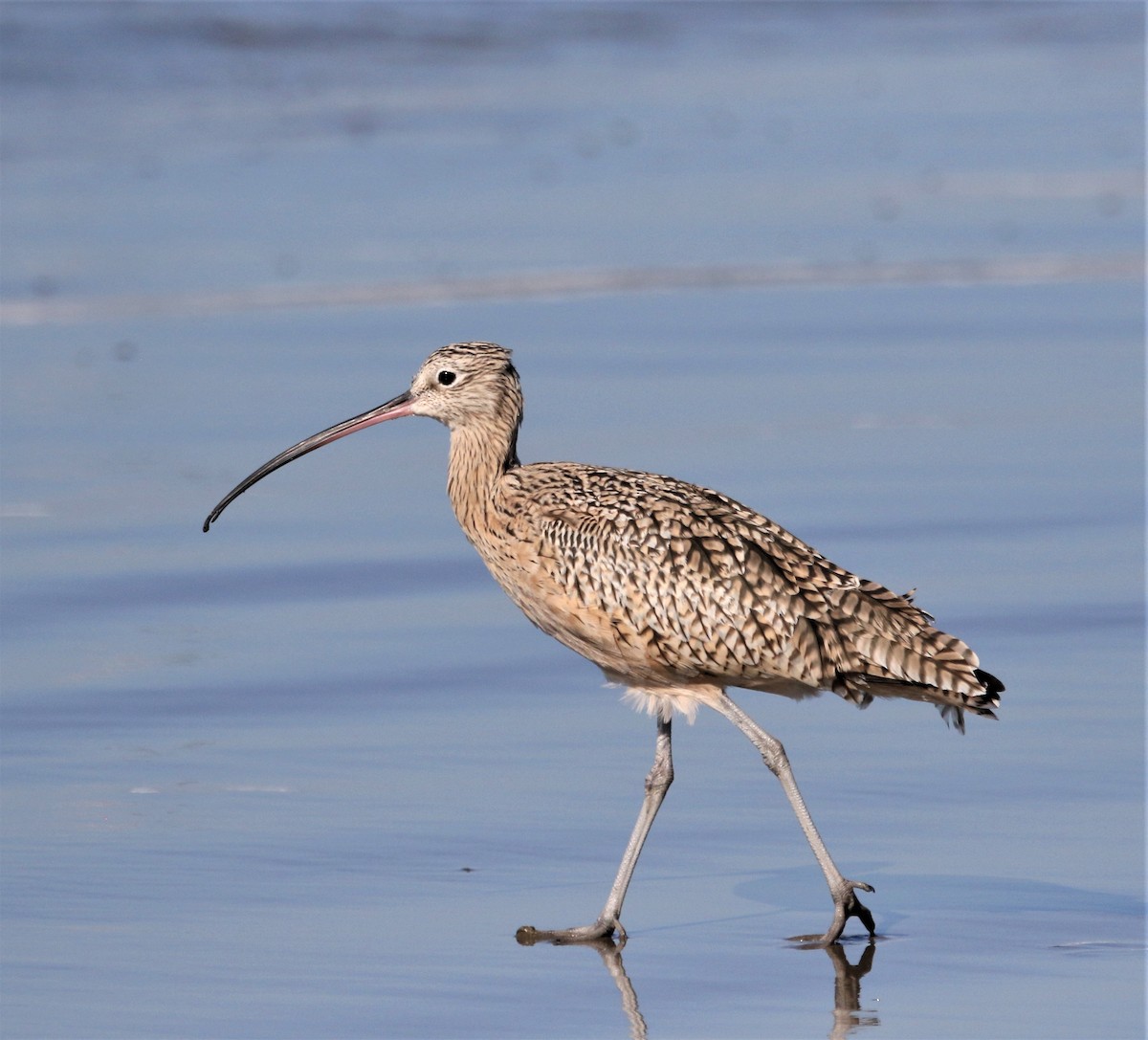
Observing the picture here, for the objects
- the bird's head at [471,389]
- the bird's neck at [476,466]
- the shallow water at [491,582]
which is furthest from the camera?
the bird's head at [471,389]

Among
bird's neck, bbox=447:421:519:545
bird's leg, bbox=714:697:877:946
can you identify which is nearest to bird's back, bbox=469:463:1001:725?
bird's leg, bbox=714:697:877:946

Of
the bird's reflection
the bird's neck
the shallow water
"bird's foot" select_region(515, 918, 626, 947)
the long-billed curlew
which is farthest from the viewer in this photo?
the bird's neck

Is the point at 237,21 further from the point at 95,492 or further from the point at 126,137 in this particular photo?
the point at 95,492

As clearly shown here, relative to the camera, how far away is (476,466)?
6.90 meters

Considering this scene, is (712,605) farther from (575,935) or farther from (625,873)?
(575,935)

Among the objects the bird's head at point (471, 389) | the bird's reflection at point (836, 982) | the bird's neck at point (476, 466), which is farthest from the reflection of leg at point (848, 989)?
the bird's head at point (471, 389)

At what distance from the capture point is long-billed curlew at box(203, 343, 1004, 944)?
6.09 m

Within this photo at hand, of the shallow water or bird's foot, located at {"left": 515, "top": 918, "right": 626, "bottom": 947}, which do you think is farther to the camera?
bird's foot, located at {"left": 515, "top": 918, "right": 626, "bottom": 947}

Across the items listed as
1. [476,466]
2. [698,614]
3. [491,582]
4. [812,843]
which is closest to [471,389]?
[476,466]

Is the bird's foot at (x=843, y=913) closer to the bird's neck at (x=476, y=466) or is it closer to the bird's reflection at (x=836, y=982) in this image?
the bird's reflection at (x=836, y=982)

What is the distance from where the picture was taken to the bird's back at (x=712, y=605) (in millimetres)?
6141

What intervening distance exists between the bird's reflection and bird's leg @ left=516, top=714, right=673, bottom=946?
Result: 0.04 feet

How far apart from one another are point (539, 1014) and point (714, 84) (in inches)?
761

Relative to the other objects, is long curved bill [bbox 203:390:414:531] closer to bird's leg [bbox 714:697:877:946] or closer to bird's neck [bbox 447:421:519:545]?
bird's neck [bbox 447:421:519:545]
